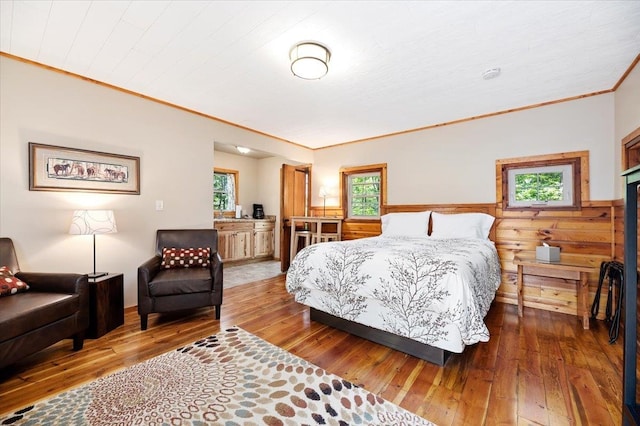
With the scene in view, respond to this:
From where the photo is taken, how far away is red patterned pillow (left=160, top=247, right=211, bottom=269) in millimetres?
3020

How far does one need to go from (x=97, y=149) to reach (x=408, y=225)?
12.8ft

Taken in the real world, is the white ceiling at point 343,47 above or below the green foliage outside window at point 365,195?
above

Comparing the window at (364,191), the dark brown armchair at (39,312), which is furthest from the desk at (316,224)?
the dark brown armchair at (39,312)

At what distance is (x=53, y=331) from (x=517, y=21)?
4003 millimetres

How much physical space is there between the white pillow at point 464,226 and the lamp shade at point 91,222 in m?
3.72

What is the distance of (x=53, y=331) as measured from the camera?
6.29 ft

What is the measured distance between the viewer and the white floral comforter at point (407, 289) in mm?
1820

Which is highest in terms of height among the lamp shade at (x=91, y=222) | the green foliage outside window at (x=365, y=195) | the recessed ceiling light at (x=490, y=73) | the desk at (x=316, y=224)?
the recessed ceiling light at (x=490, y=73)

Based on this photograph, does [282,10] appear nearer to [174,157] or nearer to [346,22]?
[346,22]

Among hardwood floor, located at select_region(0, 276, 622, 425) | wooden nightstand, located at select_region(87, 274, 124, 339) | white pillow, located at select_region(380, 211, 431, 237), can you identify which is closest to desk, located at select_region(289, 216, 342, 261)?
white pillow, located at select_region(380, 211, 431, 237)

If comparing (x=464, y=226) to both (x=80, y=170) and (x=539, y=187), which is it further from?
(x=80, y=170)

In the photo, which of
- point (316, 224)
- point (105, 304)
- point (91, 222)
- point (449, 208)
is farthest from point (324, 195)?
point (105, 304)

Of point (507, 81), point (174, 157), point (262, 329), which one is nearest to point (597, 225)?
point (507, 81)

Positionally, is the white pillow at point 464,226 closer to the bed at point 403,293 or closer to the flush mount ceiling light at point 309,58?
the bed at point 403,293
